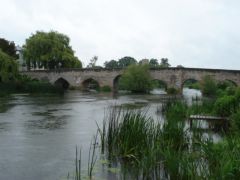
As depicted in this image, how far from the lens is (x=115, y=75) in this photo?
54.6 meters

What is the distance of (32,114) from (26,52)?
129ft

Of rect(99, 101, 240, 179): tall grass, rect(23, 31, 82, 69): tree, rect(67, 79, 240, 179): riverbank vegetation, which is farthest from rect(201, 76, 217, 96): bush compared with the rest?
rect(99, 101, 240, 179): tall grass

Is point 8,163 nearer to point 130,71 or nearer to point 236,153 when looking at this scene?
point 236,153

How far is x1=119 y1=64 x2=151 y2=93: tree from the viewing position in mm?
49125

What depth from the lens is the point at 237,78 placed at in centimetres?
4325

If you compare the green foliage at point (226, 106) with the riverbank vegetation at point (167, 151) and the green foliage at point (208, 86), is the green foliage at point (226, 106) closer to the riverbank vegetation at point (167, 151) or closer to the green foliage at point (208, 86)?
the riverbank vegetation at point (167, 151)

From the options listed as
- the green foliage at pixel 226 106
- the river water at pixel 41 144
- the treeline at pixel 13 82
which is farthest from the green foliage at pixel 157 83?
the green foliage at pixel 226 106

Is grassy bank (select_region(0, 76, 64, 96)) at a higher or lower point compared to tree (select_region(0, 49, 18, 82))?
lower

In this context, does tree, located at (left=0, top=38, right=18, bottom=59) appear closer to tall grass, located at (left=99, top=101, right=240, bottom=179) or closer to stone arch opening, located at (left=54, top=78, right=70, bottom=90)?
stone arch opening, located at (left=54, top=78, right=70, bottom=90)

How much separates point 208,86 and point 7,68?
22274 millimetres

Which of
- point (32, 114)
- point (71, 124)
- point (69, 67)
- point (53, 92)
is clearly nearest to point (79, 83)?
point (69, 67)

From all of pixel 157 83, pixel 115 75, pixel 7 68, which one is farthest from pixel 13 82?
pixel 157 83

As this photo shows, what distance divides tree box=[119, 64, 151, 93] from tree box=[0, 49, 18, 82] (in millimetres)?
15827

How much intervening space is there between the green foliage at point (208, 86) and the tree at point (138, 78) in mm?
7749
